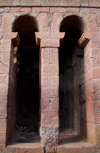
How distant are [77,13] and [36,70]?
4.87 meters

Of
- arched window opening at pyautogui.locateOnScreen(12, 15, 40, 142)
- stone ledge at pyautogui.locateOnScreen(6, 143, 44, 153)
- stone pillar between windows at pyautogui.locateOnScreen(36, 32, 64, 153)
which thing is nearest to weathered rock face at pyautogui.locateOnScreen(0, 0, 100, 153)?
stone pillar between windows at pyautogui.locateOnScreen(36, 32, 64, 153)

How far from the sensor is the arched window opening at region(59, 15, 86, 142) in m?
5.15

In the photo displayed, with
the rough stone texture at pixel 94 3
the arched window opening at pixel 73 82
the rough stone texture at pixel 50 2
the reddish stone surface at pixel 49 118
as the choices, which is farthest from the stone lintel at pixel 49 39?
the reddish stone surface at pixel 49 118

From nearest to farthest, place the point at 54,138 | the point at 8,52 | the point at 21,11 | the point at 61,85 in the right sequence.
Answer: the point at 54,138
the point at 8,52
the point at 21,11
the point at 61,85

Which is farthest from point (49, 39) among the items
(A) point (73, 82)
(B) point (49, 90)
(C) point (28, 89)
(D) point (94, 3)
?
(C) point (28, 89)

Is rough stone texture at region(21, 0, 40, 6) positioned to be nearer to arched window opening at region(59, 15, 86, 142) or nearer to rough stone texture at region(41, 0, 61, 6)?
rough stone texture at region(41, 0, 61, 6)

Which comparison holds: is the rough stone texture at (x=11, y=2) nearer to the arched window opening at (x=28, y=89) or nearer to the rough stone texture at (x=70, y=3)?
the rough stone texture at (x=70, y=3)

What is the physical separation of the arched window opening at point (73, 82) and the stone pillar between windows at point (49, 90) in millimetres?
872

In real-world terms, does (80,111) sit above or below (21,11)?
below

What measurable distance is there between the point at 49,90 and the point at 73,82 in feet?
8.58

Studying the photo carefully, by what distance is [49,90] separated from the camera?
3.92 meters

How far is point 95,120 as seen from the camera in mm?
3826

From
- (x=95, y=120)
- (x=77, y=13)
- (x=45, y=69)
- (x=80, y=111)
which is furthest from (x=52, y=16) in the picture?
(x=80, y=111)

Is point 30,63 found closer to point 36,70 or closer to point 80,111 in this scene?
point 36,70
